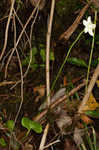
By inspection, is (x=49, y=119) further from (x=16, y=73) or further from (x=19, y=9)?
(x=19, y=9)

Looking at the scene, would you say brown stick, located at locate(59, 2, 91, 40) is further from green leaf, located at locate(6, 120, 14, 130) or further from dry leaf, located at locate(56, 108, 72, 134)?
green leaf, located at locate(6, 120, 14, 130)

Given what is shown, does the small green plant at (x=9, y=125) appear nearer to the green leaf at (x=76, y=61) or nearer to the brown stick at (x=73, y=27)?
the green leaf at (x=76, y=61)

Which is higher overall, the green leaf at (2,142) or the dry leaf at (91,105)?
the dry leaf at (91,105)

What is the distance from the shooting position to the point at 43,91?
1686 millimetres

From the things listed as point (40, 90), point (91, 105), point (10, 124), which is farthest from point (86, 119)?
point (10, 124)

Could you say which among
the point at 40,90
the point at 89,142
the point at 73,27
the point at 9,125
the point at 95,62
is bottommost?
the point at 89,142

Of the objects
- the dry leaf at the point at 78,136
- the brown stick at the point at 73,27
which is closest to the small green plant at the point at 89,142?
the dry leaf at the point at 78,136

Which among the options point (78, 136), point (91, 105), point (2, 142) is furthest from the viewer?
point (91, 105)

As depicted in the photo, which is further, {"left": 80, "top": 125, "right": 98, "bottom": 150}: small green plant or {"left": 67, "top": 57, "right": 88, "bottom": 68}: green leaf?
{"left": 67, "top": 57, "right": 88, "bottom": 68}: green leaf

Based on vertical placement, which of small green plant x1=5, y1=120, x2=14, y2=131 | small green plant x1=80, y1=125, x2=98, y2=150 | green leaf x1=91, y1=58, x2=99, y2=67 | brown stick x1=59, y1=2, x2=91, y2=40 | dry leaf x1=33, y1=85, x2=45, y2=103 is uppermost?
brown stick x1=59, y1=2, x2=91, y2=40

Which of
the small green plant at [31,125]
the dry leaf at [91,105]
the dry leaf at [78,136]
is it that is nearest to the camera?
the small green plant at [31,125]

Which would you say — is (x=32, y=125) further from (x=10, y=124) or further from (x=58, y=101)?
(x=58, y=101)

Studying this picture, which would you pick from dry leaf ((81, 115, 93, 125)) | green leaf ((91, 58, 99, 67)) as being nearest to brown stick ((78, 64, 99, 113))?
dry leaf ((81, 115, 93, 125))

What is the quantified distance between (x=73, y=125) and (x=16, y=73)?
1.87 feet
